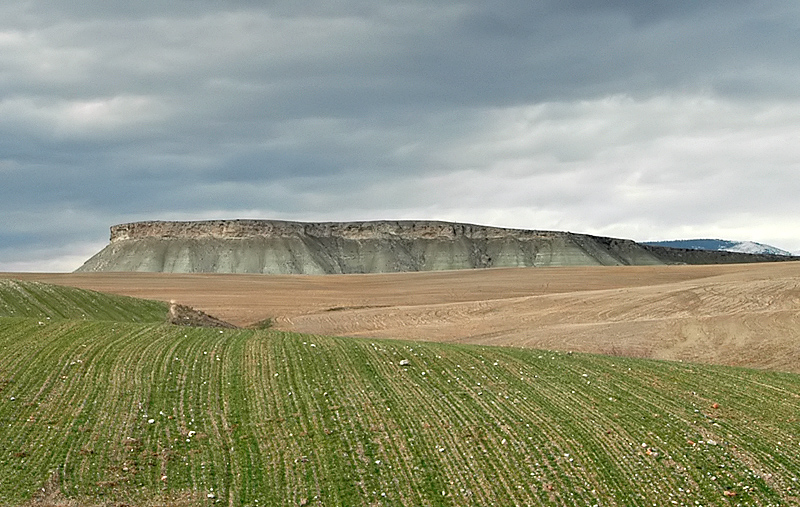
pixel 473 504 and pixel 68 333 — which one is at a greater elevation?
pixel 68 333

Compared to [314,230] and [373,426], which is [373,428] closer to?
[373,426]

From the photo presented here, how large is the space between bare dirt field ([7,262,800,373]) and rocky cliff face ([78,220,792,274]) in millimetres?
70119

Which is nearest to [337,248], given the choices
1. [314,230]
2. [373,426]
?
[314,230]

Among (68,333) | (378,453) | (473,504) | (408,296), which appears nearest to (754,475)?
(473,504)

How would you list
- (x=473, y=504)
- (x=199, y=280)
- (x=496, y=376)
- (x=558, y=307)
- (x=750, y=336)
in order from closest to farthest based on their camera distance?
1. (x=473, y=504)
2. (x=496, y=376)
3. (x=750, y=336)
4. (x=558, y=307)
5. (x=199, y=280)

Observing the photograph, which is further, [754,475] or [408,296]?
[408,296]

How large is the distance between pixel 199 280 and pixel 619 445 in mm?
79822

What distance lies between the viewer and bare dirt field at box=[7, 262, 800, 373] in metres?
36.8

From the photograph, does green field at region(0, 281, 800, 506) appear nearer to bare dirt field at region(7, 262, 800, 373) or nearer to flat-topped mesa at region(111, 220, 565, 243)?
bare dirt field at region(7, 262, 800, 373)

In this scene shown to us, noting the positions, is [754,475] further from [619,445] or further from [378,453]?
[378,453]

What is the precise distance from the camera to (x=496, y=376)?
24.1 metres

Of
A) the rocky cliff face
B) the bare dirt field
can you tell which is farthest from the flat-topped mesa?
the bare dirt field

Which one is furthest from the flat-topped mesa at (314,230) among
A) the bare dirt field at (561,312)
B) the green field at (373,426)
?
the green field at (373,426)

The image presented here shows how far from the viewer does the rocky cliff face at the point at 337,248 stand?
155 meters
